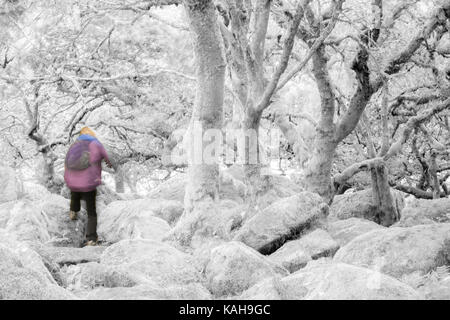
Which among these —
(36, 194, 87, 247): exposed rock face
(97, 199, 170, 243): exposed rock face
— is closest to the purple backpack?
(97, 199, 170, 243): exposed rock face

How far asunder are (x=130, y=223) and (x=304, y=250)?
15.0ft

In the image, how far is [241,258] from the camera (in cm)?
566

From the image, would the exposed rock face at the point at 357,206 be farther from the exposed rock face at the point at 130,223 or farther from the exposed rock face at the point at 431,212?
the exposed rock face at the point at 130,223

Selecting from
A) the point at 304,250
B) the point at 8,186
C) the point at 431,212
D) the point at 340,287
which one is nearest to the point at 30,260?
the point at 340,287

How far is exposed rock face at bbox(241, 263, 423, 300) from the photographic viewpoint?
3.82 m

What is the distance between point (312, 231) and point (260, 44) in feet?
11.5

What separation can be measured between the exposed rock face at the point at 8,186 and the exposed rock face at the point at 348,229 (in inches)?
309

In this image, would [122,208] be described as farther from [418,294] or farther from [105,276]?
[418,294]

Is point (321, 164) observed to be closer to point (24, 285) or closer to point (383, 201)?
point (383, 201)

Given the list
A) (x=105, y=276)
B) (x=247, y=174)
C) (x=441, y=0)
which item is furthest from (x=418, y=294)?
(x=441, y=0)

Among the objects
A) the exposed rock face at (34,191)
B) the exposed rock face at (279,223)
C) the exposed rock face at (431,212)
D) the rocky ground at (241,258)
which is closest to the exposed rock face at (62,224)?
the rocky ground at (241,258)

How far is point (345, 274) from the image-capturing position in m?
4.07

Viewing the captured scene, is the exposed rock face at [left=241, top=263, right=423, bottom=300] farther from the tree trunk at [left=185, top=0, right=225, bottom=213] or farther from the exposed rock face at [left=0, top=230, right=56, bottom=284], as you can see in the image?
the tree trunk at [left=185, top=0, right=225, bottom=213]

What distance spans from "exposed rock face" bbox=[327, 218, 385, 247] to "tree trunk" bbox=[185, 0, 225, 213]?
2.08m
